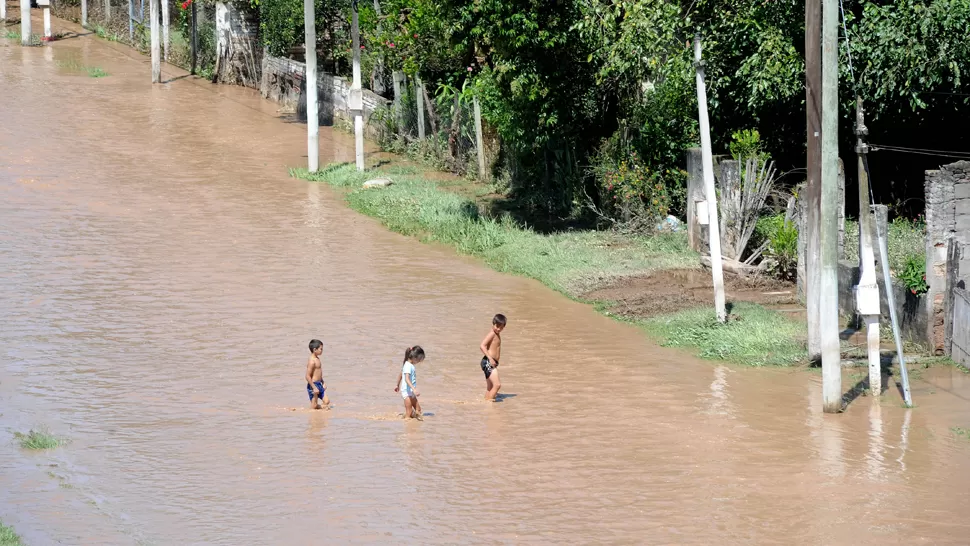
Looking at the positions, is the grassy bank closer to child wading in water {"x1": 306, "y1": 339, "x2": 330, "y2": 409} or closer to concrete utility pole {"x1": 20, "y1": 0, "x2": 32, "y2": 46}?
child wading in water {"x1": 306, "y1": 339, "x2": 330, "y2": 409}

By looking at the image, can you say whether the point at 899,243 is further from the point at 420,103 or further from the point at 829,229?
the point at 420,103

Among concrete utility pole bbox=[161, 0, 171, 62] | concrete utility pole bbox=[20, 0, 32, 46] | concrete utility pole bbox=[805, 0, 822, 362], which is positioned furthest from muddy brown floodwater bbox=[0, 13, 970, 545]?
concrete utility pole bbox=[20, 0, 32, 46]

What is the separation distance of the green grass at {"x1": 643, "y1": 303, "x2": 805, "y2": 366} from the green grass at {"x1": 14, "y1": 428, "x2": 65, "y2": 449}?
23.3 feet

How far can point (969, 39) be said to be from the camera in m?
16.1

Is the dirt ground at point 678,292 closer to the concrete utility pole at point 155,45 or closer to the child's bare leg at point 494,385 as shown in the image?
the child's bare leg at point 494,385

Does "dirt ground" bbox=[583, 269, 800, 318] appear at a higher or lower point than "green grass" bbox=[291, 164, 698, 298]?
lower

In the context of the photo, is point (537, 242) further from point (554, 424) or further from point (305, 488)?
point (305, 488)

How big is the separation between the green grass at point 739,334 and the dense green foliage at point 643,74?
3.24 metres

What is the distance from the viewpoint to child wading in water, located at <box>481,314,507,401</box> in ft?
39.9

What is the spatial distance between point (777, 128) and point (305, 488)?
1329 centimetres

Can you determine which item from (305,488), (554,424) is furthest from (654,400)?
(305,488)

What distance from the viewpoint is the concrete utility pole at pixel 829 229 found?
452 inches

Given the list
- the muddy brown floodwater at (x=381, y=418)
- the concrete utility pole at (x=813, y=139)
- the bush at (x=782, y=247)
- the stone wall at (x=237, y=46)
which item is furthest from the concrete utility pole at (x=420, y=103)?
the concrete utility pole at (x=813, y=139)

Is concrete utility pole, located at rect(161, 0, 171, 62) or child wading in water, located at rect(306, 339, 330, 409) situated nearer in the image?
child wading in water, located at rect(306, 339, 330, 409)
